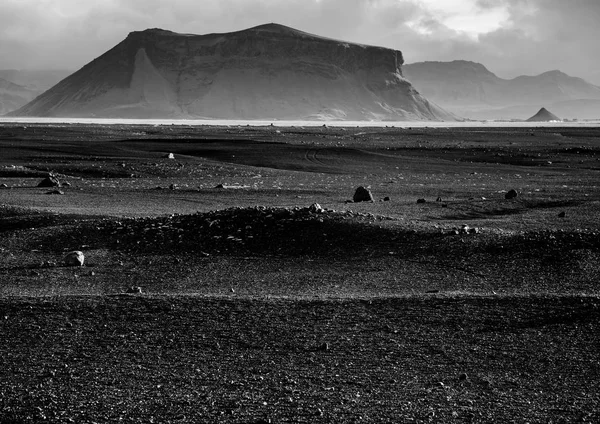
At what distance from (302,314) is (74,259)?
4965 millimetres

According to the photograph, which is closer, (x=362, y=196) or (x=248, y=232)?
(x=248, y=232)

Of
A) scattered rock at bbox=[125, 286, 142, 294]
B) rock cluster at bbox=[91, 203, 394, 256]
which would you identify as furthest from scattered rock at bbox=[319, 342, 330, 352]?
rock cluster at bbox=[91, 203, 394, 256]

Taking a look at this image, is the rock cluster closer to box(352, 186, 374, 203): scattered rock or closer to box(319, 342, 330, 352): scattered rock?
box(319, 342, 330, 352): scattered rock

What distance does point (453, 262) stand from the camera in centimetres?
1174

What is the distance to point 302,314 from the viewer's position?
8633 millimetres

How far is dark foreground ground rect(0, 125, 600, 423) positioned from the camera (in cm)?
640

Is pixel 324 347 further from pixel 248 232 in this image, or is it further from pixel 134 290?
pixel 248 232

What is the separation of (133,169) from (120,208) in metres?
12.9

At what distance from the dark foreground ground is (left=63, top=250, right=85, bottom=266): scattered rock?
17cm

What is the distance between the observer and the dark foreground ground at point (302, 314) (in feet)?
21.0

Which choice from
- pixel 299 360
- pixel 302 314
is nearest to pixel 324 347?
pixel 299 360

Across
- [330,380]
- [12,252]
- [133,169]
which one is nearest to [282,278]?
[330,380]

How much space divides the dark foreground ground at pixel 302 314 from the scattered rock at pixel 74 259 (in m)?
0.17

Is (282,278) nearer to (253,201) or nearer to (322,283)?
(322,283)
